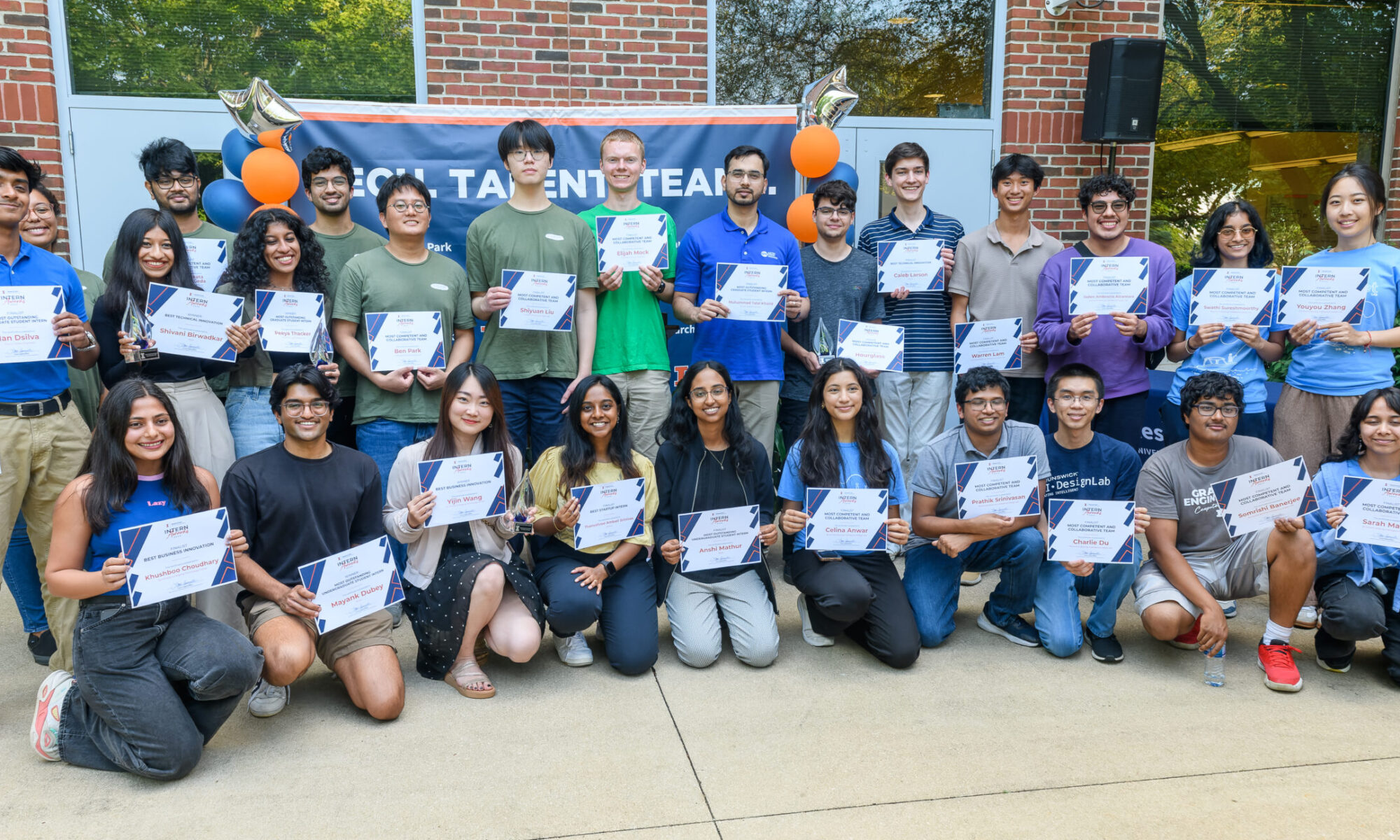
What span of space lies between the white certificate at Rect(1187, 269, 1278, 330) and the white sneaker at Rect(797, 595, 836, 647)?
2196mm

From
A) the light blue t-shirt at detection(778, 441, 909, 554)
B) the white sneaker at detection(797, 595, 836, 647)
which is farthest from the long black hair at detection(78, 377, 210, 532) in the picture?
the white sneaker at detection(797, 595, 836, 647)

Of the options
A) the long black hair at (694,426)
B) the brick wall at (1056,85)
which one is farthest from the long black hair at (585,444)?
the brick wall at (1056,85)

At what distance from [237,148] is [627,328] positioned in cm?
Answer: 239

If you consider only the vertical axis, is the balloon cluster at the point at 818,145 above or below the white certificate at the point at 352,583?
above

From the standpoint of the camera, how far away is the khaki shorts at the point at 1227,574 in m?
3.87

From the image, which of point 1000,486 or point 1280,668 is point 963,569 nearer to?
point 1000,486

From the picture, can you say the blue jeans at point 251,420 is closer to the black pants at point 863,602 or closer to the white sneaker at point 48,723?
the white sneaker at point 48,723

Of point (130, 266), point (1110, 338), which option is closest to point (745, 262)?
point (1110, 338)

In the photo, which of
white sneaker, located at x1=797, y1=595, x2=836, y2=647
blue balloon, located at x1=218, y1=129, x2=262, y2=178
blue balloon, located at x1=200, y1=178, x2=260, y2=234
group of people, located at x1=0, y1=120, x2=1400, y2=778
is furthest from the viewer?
blue balloon, located at x1=218, y1=129, x2=262, y2=178

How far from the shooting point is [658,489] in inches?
160

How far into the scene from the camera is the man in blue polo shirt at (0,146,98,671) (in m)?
3.50

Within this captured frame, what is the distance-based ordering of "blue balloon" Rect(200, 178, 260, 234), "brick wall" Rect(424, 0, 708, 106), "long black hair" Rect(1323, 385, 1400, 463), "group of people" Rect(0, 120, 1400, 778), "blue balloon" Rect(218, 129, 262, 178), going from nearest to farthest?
"group of people" Rect(0, 120, 1400, 778), "long black hair" Rect(1323, 385, 1400, 463), "blue balloon" Rect(200, 178, 260, 234), "blue balloon" Rect(218, 129, 262, 178), "brick wall" Rect(424, 0, 708, 106)

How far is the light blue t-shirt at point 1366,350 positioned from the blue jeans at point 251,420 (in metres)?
4.55

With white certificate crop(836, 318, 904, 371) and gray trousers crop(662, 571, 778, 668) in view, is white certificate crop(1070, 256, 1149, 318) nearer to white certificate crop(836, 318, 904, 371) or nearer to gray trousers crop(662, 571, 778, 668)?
white certificate crop(836, 318, 904, 371)
